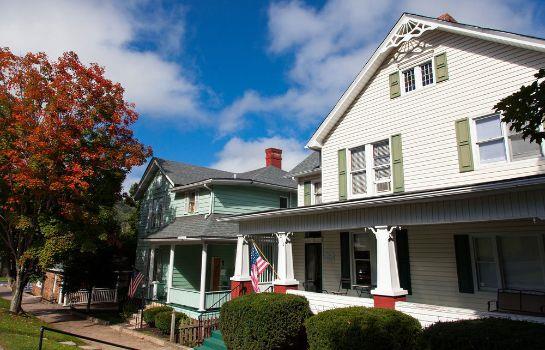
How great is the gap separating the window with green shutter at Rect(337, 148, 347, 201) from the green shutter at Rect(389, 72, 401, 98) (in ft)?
9.02

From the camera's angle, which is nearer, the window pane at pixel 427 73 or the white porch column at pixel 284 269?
the window pane at pixel 427 73

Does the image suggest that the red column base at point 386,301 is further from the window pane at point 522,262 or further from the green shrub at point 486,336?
the window pane at point 522,262

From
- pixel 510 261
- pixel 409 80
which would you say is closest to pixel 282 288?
pixel 510 261

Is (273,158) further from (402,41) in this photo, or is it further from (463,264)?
(463,264)

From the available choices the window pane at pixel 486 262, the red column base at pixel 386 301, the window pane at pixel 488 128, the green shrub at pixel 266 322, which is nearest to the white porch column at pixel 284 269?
the green shrub at pixel 266 322

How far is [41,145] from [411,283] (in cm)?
1486

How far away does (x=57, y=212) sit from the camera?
18.3m

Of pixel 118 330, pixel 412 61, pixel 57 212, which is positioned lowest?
pixel 118 330

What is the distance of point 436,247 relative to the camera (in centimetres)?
1141

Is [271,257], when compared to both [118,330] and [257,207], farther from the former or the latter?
[118,330]

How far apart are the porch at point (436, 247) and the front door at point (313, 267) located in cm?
175

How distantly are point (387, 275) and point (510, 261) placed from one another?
3518 mm

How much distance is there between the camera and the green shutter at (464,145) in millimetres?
10992

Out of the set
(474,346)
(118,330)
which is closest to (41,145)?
(118,330)
